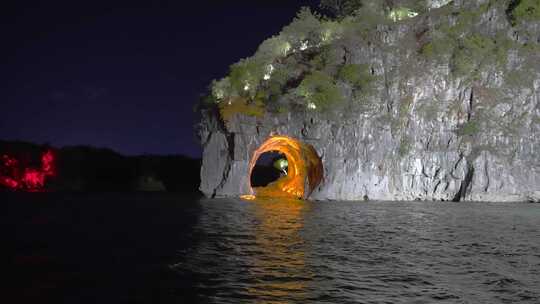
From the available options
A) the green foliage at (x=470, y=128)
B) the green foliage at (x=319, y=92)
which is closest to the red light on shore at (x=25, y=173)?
the green foliage at (x=319, y=92)

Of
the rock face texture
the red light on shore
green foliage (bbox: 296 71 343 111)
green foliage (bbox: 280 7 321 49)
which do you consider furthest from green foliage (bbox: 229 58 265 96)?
the red light on shore

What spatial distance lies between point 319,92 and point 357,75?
16.3ft

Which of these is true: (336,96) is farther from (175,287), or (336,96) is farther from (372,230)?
(175,287)

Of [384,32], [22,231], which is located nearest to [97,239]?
[22,231]

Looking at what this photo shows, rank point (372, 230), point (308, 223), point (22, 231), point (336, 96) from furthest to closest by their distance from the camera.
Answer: point (336, 96) < point (308, 223) < point (372, 230) < point (22, 231)

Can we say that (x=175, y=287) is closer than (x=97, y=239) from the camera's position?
Yes

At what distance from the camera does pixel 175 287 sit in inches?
365

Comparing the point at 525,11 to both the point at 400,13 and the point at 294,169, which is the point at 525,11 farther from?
the point at 294,169

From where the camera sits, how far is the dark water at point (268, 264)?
8836 millimetres

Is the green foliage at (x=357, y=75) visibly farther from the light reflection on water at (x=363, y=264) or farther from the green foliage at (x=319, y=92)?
the light reflection on water at (x=363, y=264)

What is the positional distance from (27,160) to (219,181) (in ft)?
126

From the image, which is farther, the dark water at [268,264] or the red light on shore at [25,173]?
the red light on shore at [25,173]

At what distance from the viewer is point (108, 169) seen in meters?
82.1

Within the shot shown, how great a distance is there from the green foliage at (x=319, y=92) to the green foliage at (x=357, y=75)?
1970 millimetres
